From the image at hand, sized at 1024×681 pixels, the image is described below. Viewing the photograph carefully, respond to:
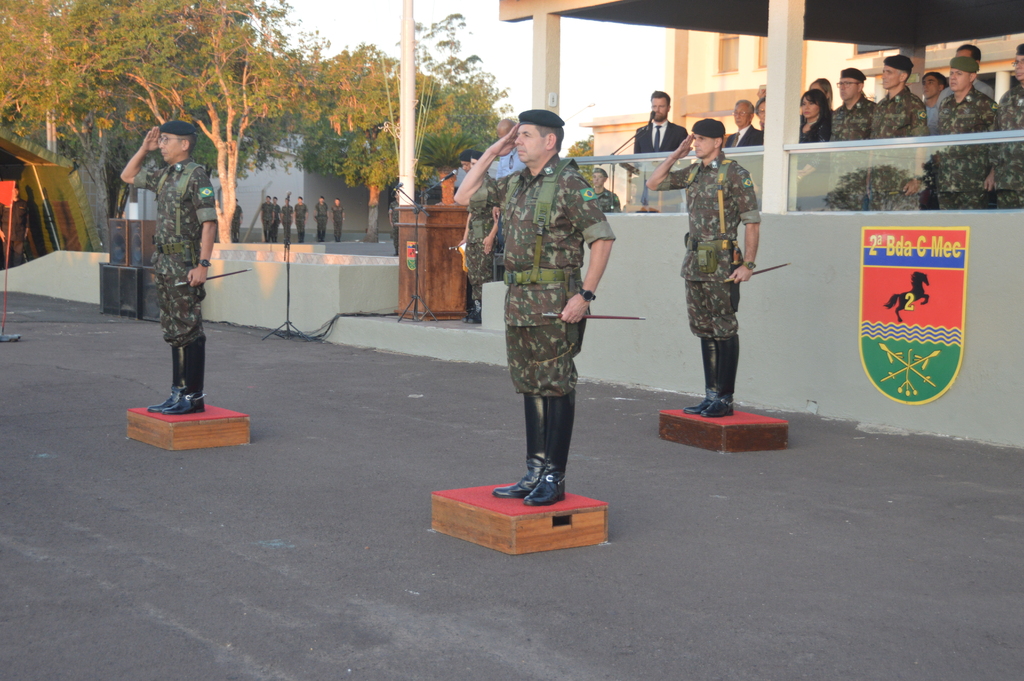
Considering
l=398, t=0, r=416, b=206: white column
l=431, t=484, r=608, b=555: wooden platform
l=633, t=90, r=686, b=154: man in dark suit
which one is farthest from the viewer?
l=398, t=0, r=416, b=206: white column

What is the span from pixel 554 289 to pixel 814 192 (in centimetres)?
475

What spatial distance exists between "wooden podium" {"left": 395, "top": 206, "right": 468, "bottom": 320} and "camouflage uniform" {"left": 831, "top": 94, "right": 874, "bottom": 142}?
510 centimetres

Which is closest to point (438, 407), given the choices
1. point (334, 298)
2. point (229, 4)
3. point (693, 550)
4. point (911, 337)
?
point (911, 337)

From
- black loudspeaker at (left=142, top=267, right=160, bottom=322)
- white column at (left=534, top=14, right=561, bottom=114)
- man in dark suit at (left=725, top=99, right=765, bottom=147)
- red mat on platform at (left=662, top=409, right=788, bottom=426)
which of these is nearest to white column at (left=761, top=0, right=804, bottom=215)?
man in dark suit at (left=725, top=99, right=765, bottom=147)

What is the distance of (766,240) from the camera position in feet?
31.2

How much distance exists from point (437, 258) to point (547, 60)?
10.5 feet

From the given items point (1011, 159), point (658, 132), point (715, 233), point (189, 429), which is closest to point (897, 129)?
point (1011, 159)

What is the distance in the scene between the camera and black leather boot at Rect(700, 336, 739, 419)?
7879 millimetres

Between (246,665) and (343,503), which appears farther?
(343,503)

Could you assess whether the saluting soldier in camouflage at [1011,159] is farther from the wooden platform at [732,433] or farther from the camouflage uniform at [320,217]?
the camouflage uniform at [320,217]

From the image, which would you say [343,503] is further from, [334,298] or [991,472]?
[334,298]

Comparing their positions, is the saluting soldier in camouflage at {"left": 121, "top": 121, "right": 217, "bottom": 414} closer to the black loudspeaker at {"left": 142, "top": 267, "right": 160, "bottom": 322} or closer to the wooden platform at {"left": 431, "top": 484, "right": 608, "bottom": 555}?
the wooden platform at {"left": 431, "top": 484, "right": 608, "bottom": 555}

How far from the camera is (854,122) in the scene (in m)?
9.91

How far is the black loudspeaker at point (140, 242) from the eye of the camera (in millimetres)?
17109
